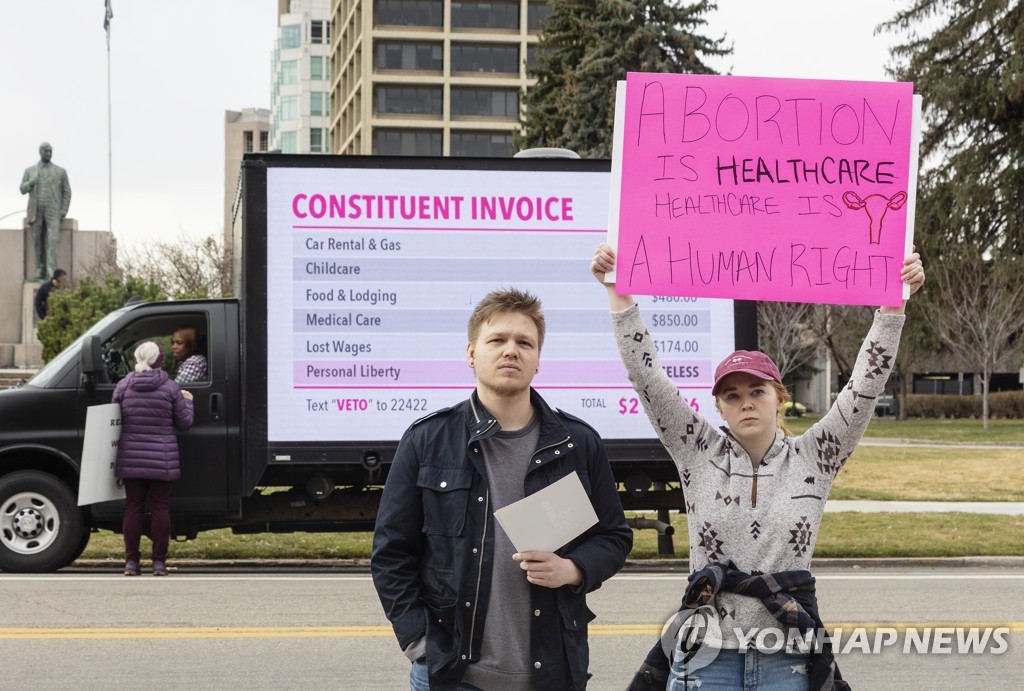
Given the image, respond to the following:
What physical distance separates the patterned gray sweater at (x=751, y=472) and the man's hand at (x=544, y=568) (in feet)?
1.21

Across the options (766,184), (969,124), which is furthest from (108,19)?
(766,184)

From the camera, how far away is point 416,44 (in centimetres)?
8612

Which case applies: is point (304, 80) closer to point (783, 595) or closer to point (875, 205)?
point (875, 205)

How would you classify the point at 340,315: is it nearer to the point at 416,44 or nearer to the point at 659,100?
the point at 659,100

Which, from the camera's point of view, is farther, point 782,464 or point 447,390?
point 447,390

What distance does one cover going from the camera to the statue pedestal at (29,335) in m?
44.2

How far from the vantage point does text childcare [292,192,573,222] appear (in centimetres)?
1106

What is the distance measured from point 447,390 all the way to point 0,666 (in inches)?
179

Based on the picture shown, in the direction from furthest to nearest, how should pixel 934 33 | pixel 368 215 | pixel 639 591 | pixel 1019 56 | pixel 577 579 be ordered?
pixel 934 33 → pixel 1019 56 → pixel 368 215 → pixel 639 591 → pixel 577 579

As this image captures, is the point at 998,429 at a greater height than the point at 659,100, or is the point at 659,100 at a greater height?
the point at 659,100

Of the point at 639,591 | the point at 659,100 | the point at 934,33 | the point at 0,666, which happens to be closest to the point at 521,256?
the point at 639,591

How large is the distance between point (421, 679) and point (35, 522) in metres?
8.50

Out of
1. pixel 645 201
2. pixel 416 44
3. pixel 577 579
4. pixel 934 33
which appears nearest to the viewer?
pixel 577 579

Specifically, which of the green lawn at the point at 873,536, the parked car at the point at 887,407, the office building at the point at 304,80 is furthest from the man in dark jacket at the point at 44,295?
the office building at the point at 304,80
